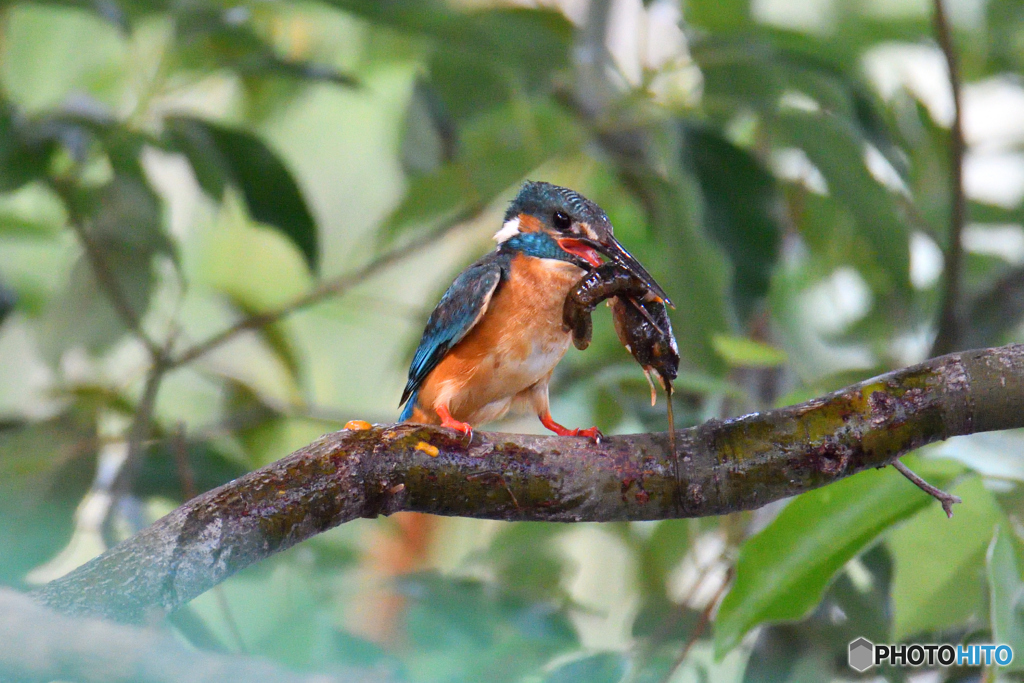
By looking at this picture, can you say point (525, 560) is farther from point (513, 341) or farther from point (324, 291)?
point (513, 341)

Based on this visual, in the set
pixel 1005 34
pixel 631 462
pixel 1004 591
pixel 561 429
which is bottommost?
pixel 1004 591

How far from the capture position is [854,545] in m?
1.25

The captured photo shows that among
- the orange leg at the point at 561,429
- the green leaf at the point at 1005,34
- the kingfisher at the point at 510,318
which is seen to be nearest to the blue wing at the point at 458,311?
the kingfisher at the point at 510,318

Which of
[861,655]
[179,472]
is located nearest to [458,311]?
[861,655]

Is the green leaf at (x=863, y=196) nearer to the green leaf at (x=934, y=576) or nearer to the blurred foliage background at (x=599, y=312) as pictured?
the blurred foliage background at (x=599, y=312)

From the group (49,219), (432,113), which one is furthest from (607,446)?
(49,219)

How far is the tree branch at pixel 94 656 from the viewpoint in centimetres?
61

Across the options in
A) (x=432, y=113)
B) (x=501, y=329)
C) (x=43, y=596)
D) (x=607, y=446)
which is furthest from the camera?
(x=432, y=113)

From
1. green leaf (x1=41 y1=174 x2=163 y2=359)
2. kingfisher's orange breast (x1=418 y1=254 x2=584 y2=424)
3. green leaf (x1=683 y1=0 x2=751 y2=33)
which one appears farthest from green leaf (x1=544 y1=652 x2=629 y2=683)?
green leaf (x1=683 y1=0 x2=751 y2=33)

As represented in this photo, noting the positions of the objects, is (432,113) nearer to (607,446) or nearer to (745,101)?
(745,101)

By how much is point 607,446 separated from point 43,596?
2.05 ft

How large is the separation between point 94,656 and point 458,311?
3.23 feet

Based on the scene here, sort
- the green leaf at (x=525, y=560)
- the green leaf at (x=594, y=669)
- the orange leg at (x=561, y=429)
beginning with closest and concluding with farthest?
the orange leg at (x=561, y=429) → the green leaf at (x=594, y=669) → the green leaf at (x=525, y=560)

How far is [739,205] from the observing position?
2.05 meters
